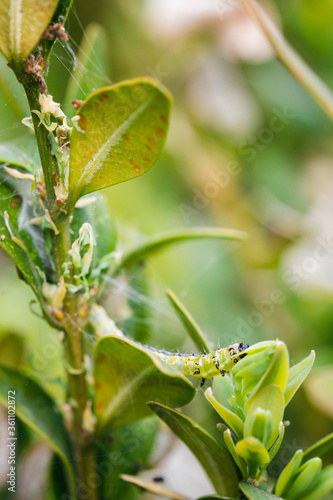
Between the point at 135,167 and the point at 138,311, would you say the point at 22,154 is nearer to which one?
the point at 135,167

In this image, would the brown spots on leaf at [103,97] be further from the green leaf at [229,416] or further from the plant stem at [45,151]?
the green leaf at [229,416]

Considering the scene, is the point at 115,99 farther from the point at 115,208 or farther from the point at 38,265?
the point at 115,208

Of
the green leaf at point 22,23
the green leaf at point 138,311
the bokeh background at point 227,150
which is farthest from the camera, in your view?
the bokeh background at point 227,150

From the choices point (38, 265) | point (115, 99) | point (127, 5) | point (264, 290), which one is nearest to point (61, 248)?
point (38, 265)

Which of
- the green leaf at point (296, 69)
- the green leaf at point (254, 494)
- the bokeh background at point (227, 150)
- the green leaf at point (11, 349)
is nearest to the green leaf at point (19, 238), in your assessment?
the green leaf at point (254, 494)

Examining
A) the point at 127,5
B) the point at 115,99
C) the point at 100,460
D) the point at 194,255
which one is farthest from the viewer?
the point at 127,5

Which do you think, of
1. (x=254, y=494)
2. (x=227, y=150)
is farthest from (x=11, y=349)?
(x=227, y=150)
